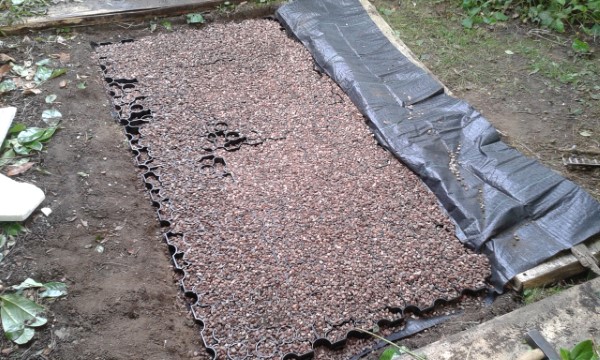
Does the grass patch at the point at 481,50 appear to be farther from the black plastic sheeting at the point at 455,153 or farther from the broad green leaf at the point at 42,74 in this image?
the broad green leaf at the point at 42,74

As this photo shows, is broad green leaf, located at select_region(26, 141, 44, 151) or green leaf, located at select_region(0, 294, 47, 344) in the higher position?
broad green leaf, located at select_region(26, 141, 44, 151)

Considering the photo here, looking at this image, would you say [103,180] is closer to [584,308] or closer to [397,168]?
[397,168]

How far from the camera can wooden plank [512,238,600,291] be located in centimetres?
244

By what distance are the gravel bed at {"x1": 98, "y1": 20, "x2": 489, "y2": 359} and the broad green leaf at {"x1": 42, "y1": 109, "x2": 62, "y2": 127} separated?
0.52 m

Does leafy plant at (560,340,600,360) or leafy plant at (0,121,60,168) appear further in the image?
leafy plant at (0,121,60,168)

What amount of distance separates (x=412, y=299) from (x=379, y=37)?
6.90ft

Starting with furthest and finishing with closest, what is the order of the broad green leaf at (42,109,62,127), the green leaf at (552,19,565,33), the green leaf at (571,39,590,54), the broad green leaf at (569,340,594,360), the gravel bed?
1. the green leaf at (552,19,565,33)
2. the green leaf at (571,39,590,54)
3. the broad green leaf at (42,109,62,127)
4. the gravel bed
5. the broad green leaf at (569,340,594,360)

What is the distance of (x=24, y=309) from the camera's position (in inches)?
87.4

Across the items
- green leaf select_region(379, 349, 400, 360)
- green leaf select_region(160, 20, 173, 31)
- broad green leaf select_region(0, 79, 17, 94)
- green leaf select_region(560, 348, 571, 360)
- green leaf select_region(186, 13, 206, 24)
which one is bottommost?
green leaf select_region(379, 349, 400, 360)

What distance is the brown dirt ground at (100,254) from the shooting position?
7.25 ft

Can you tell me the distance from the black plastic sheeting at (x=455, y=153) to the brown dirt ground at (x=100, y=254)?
0.30 meters

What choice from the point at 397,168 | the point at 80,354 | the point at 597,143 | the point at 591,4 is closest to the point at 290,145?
the point at 397,168

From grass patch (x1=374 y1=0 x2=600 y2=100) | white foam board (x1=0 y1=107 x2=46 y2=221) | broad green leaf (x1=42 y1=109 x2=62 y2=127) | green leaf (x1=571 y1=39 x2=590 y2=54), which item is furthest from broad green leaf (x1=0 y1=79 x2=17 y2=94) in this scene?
green leaf (x1=571 y1=39 x2=590 y2=54)

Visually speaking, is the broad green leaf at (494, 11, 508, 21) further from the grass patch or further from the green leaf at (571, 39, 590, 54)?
the green leaf at (571, 39, 590, 54)
